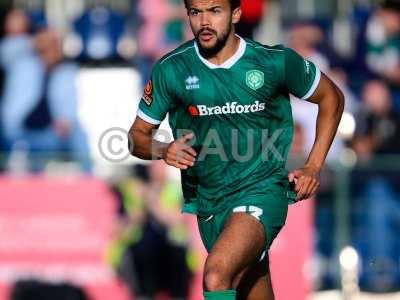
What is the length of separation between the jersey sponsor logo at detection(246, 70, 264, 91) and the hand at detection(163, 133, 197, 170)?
64 cm

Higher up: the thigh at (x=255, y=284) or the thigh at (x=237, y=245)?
the thigh at (x=237, y=245)

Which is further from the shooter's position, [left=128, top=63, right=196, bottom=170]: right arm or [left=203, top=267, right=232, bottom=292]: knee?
[left=128, top=63, right=196, bottom=170]: right arm

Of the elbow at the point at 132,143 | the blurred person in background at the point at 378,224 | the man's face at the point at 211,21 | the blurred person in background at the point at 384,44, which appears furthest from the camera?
the blurred person in background at the point at 384,44

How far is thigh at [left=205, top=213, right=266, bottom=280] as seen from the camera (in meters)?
6.34

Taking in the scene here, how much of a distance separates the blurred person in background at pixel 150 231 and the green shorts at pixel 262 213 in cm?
374

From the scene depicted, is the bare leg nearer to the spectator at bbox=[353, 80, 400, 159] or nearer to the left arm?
the left arm

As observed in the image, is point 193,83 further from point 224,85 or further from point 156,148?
point 156,148

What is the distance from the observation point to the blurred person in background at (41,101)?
1181 centimetres

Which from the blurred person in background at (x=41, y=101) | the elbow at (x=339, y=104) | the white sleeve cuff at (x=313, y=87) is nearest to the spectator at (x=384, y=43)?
the blurred person in background at (x=41, y=101)

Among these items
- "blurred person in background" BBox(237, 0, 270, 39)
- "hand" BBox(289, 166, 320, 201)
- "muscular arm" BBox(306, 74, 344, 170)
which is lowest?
"hand" BBox(289, 166, 320, 201)

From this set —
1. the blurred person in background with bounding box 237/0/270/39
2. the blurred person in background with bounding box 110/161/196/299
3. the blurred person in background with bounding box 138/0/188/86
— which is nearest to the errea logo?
the blurred person in background with bounding box 110/161/196/299

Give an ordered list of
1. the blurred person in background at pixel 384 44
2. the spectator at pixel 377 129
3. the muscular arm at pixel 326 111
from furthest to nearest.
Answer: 1. the blurred person in background at pixel 384 44
2. the spectator at pixel 377 129
3. the muscular arm at pixel 326 111

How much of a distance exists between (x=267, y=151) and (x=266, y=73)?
1.64 feet

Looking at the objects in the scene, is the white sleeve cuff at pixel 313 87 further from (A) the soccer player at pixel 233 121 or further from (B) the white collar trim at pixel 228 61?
(B) the white collar trim at pixel 228 61
